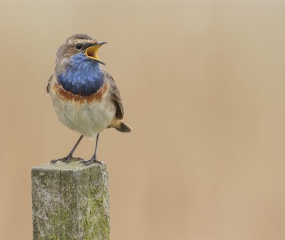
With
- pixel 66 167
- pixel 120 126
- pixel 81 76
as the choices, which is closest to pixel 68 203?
pixel 66 167

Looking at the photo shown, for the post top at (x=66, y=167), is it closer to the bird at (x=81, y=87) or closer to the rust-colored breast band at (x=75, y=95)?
the bird at (x=81, y=87)

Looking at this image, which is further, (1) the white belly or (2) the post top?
(1) the white belly

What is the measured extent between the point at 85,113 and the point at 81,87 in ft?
0.47

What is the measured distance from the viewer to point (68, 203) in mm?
2492

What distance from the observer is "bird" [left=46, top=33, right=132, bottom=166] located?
3.80 m

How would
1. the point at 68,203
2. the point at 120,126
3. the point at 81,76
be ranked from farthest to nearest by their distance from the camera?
1. the point at 120,126
2. the point at 81,76
3. the point at 68,203

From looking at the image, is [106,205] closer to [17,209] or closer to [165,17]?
[17,209]

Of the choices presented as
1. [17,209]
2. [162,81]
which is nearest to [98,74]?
[17,209]

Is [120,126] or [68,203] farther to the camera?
[120,126]

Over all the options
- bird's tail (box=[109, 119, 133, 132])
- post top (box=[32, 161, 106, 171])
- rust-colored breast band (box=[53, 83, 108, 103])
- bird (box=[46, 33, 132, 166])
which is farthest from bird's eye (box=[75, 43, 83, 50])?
post top (box=[32, 161, 106, 171])

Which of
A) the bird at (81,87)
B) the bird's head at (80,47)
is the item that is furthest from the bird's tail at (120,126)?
the bird's head at (80,47)

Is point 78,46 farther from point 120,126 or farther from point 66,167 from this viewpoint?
point 66,167

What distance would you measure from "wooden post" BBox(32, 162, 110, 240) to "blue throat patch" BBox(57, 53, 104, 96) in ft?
4.06

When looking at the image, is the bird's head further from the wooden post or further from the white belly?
the wooden post
